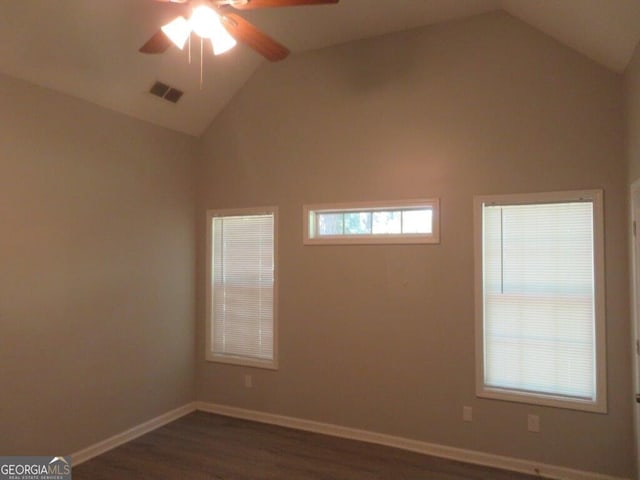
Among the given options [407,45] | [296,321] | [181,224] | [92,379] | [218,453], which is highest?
[407,45]

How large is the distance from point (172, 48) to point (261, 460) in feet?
11.6

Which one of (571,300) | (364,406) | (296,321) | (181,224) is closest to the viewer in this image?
(571,300)

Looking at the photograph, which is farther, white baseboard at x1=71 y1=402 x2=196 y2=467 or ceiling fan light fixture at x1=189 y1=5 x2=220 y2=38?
white baseboard at x1=71 y1=402 x2=196 y2=467

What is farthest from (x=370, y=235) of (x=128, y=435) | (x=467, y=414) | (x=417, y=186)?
(x=128, y=435)

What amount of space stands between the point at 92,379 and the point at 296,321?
1.83 m

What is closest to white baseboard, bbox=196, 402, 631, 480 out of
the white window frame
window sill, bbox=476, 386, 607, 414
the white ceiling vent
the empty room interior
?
the empty room interior

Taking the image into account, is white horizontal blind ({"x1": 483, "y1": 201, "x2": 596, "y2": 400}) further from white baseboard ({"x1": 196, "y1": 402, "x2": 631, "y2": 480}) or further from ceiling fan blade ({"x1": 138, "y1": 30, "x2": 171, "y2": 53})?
ceiling fan blade ({"x1": 138, "y1": 30, "x2": 171, "y2": 53})

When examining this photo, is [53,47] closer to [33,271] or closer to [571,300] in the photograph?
[33,271]

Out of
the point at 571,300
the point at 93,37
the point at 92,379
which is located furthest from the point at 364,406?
the point at 93,37

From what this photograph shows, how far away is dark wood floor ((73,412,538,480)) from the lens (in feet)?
10.7

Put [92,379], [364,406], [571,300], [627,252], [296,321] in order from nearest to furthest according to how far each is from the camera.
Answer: [627,252]
[571,300]
[92,379]
[364,406]
[296,321]

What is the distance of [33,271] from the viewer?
318 centimetres

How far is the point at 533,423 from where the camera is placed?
129 inches

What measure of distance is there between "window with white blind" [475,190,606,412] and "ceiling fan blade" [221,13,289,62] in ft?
6.51
